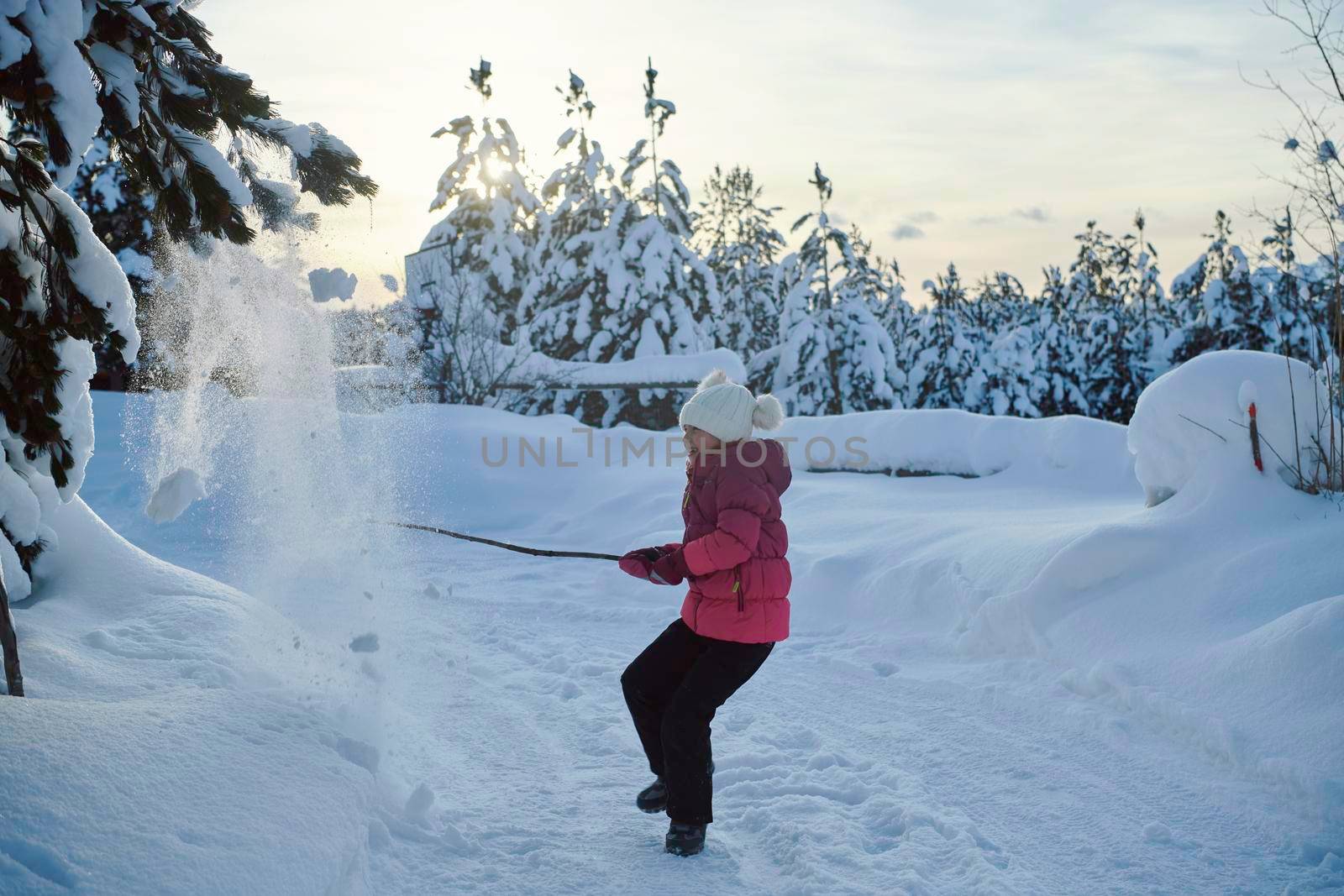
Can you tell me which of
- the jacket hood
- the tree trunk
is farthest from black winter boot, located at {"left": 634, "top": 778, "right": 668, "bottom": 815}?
the tree trunk

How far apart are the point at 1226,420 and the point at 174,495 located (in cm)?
608

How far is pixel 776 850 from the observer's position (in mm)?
3277

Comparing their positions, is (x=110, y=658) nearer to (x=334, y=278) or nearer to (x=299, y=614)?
(x=334, y=278)

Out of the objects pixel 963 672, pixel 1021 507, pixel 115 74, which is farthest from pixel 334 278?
pixel 1021 507

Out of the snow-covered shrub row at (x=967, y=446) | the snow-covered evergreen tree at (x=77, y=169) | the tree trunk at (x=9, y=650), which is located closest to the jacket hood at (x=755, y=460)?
the snow-covered evergreen tree at (x=77, y=169)

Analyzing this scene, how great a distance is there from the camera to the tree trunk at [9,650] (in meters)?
3.23

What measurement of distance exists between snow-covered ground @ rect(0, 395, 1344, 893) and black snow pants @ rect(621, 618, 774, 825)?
0.23m

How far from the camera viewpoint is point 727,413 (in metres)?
3.39

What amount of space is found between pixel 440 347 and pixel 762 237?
23.9 metres

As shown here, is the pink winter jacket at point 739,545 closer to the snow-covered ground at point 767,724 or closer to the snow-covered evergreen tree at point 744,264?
the snow-covered ground at point 767,724

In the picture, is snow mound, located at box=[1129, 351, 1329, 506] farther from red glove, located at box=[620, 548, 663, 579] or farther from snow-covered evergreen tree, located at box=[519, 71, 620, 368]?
snow-covered evergreen tree, located at box=[519, 71, 620, 368]

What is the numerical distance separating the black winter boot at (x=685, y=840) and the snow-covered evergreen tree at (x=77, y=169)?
258 centimetres

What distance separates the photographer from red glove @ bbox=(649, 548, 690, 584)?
3.34 metres

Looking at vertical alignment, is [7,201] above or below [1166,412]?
above
